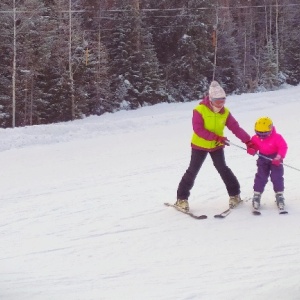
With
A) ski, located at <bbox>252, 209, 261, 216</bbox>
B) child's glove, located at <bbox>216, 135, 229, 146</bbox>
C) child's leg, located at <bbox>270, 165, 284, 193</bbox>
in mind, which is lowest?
ski, located at <bbox>252, 209, 261, 216</bbox>

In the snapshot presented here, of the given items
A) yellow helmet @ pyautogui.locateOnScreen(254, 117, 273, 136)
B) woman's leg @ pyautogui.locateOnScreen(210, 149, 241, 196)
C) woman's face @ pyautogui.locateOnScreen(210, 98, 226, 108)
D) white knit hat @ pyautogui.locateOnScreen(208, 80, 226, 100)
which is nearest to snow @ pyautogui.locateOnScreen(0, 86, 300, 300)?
woman's leg @ pyautogui.locateOnScreen(210, 149, 241, 196)

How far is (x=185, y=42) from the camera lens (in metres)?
32.8

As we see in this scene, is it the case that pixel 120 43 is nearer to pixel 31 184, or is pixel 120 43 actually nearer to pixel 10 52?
pixel 10 52

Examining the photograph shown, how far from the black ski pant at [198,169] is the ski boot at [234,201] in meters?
0.05

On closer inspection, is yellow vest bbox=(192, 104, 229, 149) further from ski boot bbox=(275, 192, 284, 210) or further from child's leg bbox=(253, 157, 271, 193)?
ski boot bbox=(275, 192, 284, 210)

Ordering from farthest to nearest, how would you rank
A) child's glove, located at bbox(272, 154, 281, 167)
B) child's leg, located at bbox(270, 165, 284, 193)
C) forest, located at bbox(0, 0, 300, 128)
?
1. forest, located at bbox(0, 0, 300, 128)
2. child's leg, located at bbox(270, 165, 284, 193)
3. child's glove, located at bbox(272, 154, 281, 167)

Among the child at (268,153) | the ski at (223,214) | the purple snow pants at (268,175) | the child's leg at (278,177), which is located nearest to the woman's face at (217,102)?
the child at (268,153)

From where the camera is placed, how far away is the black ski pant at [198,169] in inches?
271

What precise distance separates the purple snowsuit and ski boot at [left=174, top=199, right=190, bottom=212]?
895mm

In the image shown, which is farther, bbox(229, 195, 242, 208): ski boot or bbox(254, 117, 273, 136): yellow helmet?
bbox(229, 195, 242, 208): ski boot

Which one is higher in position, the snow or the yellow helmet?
the yellow helmet

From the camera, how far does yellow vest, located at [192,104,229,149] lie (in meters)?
6.72

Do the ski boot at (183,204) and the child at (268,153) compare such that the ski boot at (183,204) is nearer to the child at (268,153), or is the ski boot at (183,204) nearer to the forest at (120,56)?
the child at (268,153)

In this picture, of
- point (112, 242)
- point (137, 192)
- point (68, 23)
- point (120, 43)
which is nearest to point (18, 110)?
point (68, 23)
